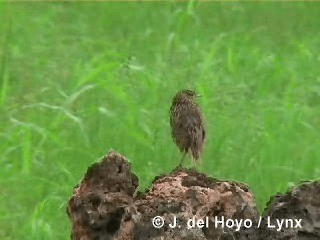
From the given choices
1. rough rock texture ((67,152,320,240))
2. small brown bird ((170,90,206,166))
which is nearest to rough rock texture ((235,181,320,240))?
rough rock texture ((67,152,320,240))

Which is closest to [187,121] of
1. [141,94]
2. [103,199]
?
[103,199]

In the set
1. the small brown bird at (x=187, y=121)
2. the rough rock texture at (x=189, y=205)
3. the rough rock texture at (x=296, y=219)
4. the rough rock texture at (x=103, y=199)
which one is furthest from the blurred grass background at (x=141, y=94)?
the rough rock texture at (x=296, y=219)

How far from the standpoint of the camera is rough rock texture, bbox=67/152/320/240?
8.63ft

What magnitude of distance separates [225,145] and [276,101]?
72cm

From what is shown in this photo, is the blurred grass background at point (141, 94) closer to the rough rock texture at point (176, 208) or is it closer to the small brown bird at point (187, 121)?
the small brown bird at point (187, 121)

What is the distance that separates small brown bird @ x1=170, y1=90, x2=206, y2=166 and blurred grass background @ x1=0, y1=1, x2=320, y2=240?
46.3 inches

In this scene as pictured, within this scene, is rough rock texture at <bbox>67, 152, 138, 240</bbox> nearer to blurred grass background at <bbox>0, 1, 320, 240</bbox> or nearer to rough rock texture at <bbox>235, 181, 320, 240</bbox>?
rough rock texture at <bbox>235, 181, 320, 240</bbox>

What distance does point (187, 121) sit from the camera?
3.35 m

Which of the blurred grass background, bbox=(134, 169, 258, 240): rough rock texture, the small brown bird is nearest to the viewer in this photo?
bbox=(134, 169, 258, 240): rough rock texture

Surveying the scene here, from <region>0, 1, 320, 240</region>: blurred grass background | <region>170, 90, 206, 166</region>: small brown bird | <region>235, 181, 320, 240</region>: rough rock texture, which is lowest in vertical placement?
<region>235, 181, 320, 240</region>: rough rock texture

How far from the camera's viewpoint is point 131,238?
2648 millimetres

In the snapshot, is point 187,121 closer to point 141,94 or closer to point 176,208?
point 176,208

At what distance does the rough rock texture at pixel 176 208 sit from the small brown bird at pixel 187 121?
477 millimetres

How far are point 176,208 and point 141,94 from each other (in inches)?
115
